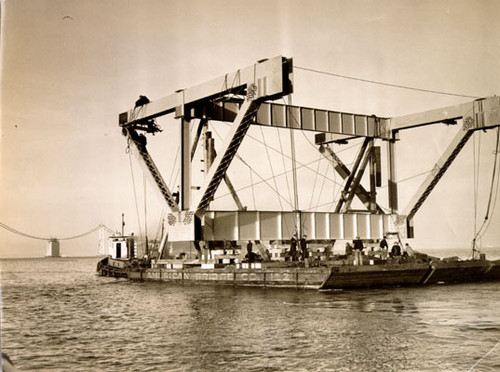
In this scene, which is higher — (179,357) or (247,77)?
(247,77)

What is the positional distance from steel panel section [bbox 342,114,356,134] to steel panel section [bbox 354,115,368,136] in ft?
0.81

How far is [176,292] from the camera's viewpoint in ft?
Result: 91.2

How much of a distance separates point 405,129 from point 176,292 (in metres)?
17.5

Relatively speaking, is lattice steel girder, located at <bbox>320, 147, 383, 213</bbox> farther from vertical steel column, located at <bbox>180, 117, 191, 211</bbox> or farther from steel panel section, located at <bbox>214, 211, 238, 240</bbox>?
vertical steel column, located at <bbox>180, 117, 191, 211</bbox>

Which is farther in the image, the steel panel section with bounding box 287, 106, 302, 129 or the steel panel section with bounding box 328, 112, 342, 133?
the steel panel section with bounding box 328, 112, 342, 133

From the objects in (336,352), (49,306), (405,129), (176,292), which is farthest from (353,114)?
(336,352)

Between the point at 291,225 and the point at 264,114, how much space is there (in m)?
6.36

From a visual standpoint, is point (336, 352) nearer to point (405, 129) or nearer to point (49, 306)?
point (49, 306)

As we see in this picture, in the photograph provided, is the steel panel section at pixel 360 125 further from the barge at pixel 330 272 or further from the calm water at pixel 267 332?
the calm water at pixel 267 332

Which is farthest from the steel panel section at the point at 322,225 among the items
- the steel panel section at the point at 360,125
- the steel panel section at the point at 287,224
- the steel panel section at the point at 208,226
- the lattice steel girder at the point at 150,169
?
the lattice steel girder at the point at 150,169

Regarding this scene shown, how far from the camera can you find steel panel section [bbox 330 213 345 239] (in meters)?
32.8

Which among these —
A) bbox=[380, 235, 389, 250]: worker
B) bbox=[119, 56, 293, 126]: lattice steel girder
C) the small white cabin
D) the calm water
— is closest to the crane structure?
bbox=[119, 56, 293, 126]: lattice steel girder

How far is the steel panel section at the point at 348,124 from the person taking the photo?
33.4m

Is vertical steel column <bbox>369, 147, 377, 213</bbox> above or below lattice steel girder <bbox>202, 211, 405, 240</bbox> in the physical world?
above
